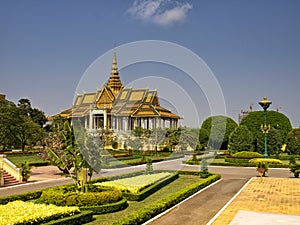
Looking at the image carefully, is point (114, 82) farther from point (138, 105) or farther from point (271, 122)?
point (271, 122)

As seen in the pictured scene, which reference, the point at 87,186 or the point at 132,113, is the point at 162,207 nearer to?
the point at 87,186

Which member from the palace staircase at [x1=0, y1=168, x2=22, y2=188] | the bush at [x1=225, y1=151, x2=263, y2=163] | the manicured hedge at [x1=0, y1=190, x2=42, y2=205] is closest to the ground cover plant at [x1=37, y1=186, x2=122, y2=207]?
the manicured hedge at [x1=0, y1=190, x2=42, y2=205]

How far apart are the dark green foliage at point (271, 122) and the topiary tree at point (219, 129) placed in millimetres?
6063

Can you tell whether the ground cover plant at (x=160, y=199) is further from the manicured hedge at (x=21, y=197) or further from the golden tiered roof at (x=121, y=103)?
the golden tiered roof at (x=121, y=103)

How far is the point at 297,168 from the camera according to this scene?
22.2 metres

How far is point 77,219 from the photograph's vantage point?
10078 millimetres

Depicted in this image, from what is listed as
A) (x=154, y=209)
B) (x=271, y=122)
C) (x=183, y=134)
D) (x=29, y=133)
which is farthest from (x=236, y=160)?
(x=29, y=133)

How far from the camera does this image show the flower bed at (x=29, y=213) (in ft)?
29.6

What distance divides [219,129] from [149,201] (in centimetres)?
4103

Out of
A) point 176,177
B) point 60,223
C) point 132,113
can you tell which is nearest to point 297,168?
point 176,177

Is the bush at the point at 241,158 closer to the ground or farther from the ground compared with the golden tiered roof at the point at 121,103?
closer to the ground

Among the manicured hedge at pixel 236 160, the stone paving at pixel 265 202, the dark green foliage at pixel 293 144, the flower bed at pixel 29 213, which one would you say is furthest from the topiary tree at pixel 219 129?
the flower bed at pixel 29 213

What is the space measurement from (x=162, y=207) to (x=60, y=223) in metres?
3.67

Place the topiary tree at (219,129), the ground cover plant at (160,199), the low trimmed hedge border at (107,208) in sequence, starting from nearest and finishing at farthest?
the ground cover plant at (160,199)
the low trimmed hedge border at (107,208)
the topiary tree at (219,129)
